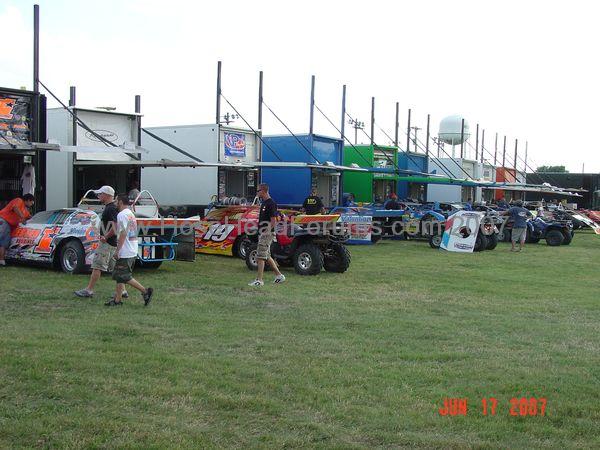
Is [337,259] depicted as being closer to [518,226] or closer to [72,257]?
[72,257]

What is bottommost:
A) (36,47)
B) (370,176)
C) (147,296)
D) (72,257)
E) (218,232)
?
(147,296)

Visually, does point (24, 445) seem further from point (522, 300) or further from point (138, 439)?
point (522, 300)

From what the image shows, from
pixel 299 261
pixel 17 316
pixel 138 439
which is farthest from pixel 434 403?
pixel 299 261

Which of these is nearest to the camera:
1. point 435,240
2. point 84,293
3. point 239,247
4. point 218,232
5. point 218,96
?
point 84,293

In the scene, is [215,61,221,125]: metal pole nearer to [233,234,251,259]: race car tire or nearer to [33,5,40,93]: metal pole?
[233,234,251,259]: race car tire

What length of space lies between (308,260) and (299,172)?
11.2 m

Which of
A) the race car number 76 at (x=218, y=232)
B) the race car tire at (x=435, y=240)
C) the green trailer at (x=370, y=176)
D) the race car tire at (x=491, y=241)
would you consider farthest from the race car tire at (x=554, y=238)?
the race car number 76 at (x=218, y=232)

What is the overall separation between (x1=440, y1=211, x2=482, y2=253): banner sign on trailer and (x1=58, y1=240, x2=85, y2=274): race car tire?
1127 centimetres

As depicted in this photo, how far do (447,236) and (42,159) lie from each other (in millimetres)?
11120

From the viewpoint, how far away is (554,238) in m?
24.1

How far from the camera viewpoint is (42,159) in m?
16.2

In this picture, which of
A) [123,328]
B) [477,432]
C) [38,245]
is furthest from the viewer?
[38,245]

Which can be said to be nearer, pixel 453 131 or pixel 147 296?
pixel 147 296

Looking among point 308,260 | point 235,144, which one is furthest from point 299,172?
point 308,260
